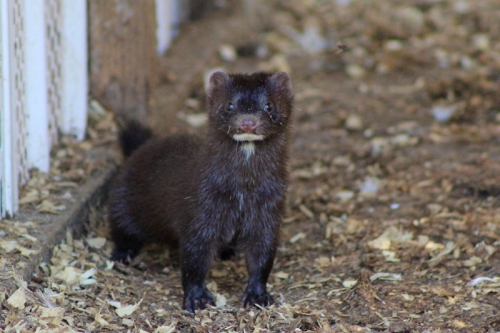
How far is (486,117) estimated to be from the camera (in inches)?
319

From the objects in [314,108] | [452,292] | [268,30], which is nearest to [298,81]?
[314,108]

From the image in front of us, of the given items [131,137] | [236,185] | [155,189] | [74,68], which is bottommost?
[155,189]

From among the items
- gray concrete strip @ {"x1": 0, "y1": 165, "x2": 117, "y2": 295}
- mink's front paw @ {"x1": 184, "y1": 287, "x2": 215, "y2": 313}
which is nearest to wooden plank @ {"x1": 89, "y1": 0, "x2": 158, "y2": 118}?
gray concrete strip @ {"x1": 0, "y1": 165, "x2": 117, "y2": 295}

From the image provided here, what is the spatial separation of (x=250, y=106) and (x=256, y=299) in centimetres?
131

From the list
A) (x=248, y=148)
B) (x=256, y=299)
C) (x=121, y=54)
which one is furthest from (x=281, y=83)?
(x=121, y=54)

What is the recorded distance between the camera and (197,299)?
5.14m

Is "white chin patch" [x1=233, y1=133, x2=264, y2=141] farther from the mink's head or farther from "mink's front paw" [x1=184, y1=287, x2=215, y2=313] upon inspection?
"mink's front paw" [x1=184, y1=287, x2=215, y2=313]

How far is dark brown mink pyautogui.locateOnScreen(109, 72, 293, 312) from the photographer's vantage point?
16.1 feet

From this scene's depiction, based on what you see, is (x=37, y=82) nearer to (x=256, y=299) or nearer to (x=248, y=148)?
(x=248, y=148)

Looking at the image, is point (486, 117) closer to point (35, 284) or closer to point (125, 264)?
point (125, 264)

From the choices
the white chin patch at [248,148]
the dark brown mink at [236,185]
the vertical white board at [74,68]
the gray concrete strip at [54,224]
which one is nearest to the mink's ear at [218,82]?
the dark brown mink at [236,185]

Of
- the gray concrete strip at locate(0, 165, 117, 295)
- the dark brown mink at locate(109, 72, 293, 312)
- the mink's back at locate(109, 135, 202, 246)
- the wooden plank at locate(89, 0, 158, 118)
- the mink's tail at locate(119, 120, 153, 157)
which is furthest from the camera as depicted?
the wooden plank at locate(89, 0, 158, 118)

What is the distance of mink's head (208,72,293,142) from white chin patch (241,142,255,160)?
0.29 feet

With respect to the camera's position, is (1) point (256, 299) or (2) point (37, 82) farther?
(2) point (37, 82)
